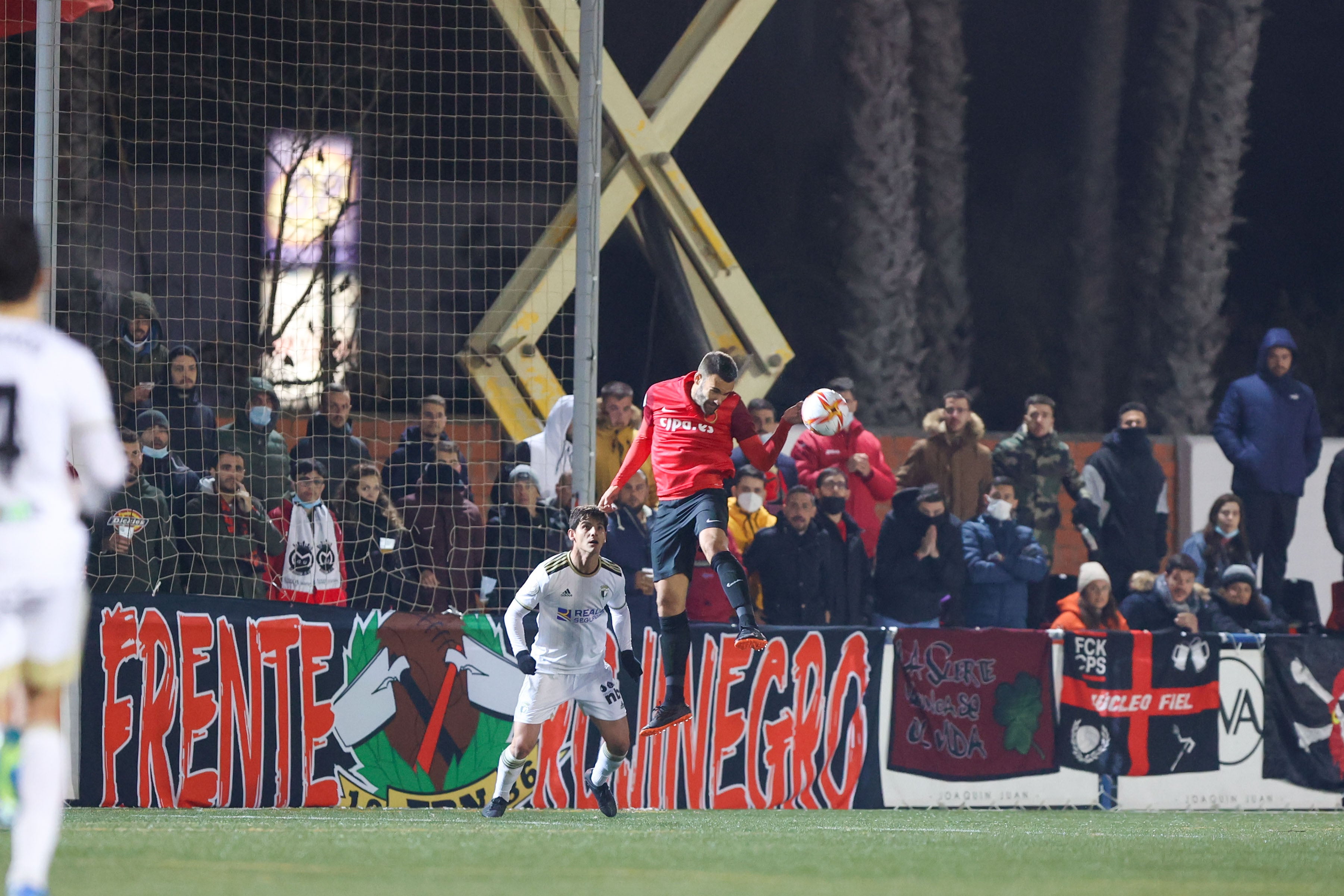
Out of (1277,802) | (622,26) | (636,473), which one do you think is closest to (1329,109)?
(622,26)

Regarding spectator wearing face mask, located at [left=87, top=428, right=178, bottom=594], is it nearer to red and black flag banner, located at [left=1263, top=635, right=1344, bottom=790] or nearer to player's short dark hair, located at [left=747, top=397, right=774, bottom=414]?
player's short dark hair, located at [left=747, top=397, right=774, bottom=414]

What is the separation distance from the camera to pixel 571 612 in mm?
10555

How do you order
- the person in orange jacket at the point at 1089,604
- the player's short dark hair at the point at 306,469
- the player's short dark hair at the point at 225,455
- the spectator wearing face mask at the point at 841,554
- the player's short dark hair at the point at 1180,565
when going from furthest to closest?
the player's short dark hair at the point at 1180,565
the person in orange jacket at the point at 1089,604
the spectator wearing face mask at the point at 841,554
the player's short dark hair at the point at 306,469
the player's short dark hair at the point at 225,455

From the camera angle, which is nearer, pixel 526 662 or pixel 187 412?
pixel 526 662

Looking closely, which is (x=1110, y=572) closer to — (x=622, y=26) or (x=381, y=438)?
(x=381, y=438)

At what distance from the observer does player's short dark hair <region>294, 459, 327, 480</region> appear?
469 inches

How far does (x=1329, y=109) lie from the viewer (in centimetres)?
2158

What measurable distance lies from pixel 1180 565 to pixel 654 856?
738 centimetres

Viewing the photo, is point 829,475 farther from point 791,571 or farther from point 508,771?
point 508,771

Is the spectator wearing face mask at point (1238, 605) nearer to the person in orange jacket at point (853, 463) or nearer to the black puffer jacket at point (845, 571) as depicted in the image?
the person in orange jacket at point (853, 463)

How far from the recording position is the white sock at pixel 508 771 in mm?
10406

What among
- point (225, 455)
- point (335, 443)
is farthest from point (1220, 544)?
point (225, 455)

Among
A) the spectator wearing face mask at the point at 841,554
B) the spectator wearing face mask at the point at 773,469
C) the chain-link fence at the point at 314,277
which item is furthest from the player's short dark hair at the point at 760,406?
the chain-link fence at the point at 314,277

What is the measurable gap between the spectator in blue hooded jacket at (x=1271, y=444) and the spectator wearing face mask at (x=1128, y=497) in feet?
2.60
